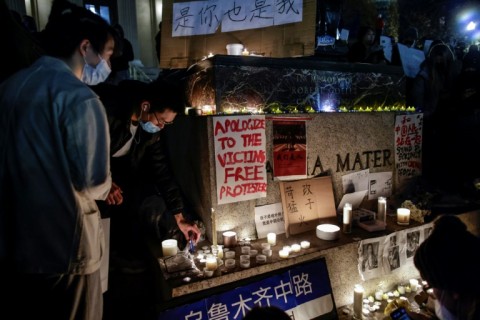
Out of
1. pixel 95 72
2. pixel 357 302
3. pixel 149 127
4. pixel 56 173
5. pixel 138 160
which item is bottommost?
pixel 357 302

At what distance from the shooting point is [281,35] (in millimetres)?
4902

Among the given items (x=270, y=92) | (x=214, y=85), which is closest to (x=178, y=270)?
(x=214, y=85)

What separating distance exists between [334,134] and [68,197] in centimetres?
393

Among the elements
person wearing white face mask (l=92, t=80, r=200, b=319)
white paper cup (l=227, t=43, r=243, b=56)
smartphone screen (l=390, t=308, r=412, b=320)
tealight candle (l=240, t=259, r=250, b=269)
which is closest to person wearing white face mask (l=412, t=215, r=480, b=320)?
smartphone screen (l=390, t=308, r=412, b=320)

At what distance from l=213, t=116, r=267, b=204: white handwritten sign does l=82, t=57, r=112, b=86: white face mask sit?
1.58m

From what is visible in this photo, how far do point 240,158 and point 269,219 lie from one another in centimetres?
102

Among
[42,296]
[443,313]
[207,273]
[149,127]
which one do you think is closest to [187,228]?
[207,273]

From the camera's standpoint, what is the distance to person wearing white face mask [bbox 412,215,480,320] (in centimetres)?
240

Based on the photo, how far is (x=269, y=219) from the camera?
14.9ft

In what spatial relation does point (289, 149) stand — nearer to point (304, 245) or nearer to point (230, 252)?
point (304, 245)

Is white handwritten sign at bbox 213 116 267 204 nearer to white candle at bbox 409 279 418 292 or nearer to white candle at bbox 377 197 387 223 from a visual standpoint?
white candle at bbox 377 197 387 223

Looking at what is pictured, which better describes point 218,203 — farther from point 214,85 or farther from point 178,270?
point 214,85

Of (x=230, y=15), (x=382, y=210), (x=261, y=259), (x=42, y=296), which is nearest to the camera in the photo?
(x=42, y=296)

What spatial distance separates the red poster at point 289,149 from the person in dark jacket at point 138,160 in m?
1.41
